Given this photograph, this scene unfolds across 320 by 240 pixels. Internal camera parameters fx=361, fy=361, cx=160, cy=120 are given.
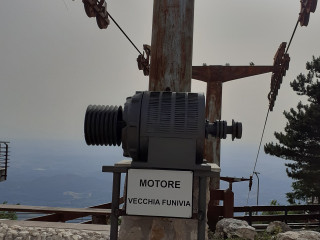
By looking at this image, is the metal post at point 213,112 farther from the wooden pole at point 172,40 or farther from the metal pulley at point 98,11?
the wooden pole at point 172,40

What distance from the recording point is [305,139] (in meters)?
20.5

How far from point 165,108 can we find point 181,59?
1454 mm

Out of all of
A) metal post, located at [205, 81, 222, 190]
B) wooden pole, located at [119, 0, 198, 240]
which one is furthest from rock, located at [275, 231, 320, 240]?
wooden pole, located at [119, 0, 198, 240]

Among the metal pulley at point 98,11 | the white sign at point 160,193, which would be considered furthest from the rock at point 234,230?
the white sign at point 160,193

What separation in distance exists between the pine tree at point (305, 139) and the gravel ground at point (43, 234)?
15.6 m

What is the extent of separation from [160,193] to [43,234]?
518cm

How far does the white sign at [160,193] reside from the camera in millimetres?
2303

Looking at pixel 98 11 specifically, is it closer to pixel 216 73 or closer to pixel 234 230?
pixel 216 73

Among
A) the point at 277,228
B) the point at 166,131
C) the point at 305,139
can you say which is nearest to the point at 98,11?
the point at 166,131

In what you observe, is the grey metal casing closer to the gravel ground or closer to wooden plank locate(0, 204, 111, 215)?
the gravel ground

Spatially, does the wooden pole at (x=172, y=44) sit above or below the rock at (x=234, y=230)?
above

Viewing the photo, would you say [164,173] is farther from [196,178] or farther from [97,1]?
[97,1]

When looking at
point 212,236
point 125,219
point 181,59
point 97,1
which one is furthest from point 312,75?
point 125,219

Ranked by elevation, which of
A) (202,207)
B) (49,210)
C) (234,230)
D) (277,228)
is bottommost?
(277,228)
